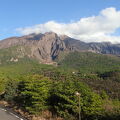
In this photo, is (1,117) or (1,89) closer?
(1,117)

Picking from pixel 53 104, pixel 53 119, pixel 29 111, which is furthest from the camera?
pixel 53 104

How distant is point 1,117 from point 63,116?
4029mm

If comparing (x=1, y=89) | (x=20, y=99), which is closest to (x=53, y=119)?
(x=20, y=99)

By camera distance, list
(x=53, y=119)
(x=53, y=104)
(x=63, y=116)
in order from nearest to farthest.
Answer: (x=53, y=119)
(x=63, y=116)
(x=53, y=104)

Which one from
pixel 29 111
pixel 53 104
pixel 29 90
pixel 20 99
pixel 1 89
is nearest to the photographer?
pixel 29 111

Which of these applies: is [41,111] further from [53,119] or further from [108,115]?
[108,115]

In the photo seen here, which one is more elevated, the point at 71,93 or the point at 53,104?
the point at 71,93

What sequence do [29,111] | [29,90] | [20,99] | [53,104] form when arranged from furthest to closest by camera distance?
[20,99] < [29,90] < [53,104] < [29,111]

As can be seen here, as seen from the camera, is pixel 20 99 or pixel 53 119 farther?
pixel 20 99

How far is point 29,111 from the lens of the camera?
44.1 ft

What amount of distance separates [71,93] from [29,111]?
10.9 feet

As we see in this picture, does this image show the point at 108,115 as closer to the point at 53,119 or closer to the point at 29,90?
the point at 53,119

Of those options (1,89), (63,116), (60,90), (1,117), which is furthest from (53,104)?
(1,89)

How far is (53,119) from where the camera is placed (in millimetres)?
11562
